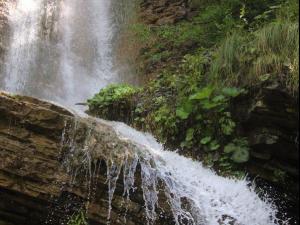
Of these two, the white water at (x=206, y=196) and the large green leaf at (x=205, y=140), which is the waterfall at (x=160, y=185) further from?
the large green leaf at (x=205, y=140)

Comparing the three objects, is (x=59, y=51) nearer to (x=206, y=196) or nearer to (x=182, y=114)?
(x=182, y=114)

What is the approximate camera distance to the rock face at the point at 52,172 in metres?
5.38

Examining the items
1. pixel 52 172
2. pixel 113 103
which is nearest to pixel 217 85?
pixel 113 103

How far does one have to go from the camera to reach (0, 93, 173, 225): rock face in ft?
17.7

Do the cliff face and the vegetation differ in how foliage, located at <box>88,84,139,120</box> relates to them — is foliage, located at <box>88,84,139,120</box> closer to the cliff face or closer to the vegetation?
the vegetation

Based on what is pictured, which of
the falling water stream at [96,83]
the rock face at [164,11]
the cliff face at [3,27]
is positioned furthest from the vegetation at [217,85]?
the cliff face at [3,27]

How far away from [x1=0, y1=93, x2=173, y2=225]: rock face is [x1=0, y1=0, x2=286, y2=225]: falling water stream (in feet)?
0.49

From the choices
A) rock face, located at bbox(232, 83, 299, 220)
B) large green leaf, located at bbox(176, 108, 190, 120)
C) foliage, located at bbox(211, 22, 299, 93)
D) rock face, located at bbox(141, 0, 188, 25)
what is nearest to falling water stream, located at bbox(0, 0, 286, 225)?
rock face, located at bbox(232, 83, 299, 220)

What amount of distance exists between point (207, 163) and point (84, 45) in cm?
643

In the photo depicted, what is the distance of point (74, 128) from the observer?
19.1 ft

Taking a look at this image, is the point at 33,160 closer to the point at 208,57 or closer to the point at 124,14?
the point at 208,57

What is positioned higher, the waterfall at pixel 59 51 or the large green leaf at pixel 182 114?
the waterfall at pixel 59 51

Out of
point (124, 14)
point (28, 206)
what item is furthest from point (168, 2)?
point (28, 206)

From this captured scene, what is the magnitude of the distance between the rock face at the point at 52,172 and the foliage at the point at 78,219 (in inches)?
2.9
